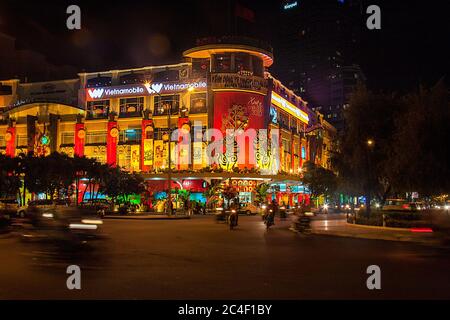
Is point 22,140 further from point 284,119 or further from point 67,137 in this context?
point 284,119

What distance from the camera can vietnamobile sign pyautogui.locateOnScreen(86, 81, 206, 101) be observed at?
75.0 meters

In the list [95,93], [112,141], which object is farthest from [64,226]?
[95,93]

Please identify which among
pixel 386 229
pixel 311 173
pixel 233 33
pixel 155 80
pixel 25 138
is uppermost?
pixel 233 33

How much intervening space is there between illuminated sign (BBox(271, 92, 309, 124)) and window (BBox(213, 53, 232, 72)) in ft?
31.9

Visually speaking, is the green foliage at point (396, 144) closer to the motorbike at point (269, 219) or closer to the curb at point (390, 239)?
the curb at point (390, 239)

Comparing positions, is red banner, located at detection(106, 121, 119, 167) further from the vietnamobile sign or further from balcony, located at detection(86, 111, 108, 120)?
the vietnamobile sign

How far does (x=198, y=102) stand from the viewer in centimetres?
7462

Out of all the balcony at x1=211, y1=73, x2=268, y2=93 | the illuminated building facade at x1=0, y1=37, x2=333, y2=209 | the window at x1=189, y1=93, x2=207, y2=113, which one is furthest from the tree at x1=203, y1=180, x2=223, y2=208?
the balcony at x1=211, y1=73, x2=268, y2=93

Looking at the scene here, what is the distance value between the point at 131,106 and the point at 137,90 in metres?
2.75

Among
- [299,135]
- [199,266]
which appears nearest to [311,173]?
[199,266]

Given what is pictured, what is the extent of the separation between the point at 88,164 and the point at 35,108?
30603 mm

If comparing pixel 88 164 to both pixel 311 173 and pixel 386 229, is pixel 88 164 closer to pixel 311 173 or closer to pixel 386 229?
pixel 311 173

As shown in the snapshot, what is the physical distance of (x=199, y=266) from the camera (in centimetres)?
1297

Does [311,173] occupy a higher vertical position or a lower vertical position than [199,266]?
higher
